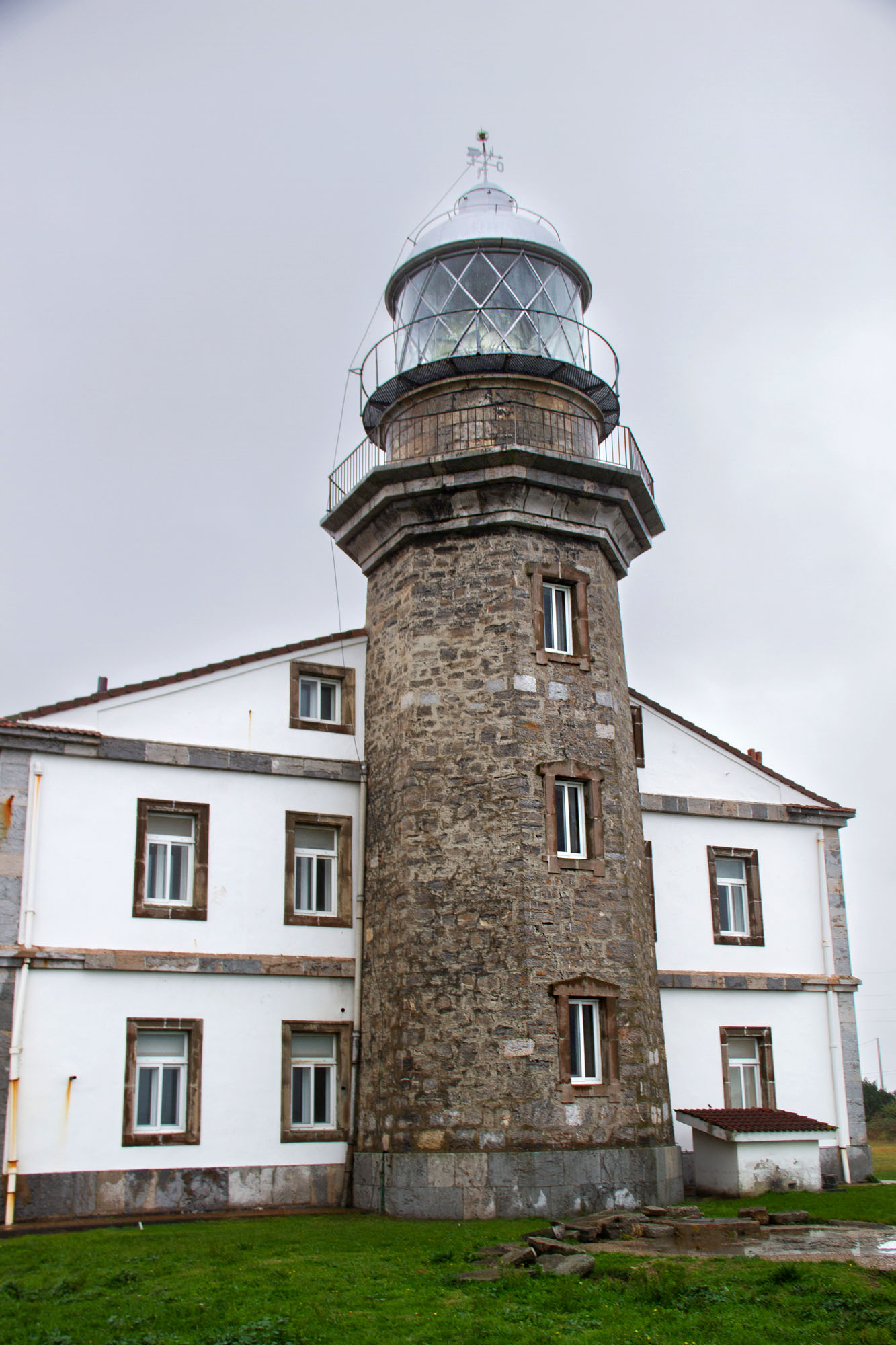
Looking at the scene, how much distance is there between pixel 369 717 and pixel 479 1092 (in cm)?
573

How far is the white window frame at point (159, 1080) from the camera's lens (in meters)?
15.0

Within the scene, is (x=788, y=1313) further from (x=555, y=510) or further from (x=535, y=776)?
(x=555, y=510)

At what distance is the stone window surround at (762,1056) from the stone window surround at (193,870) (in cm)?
841

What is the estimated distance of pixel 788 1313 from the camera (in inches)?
332

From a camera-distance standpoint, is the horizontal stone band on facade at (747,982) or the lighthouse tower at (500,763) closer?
the lighthouse tower at (500,763)

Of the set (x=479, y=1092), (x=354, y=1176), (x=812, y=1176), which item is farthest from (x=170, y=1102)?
(x=812, y=1176)

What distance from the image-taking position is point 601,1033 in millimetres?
14906

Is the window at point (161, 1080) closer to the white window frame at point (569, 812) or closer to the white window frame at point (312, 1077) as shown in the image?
the white window frame at point (312, 1077)

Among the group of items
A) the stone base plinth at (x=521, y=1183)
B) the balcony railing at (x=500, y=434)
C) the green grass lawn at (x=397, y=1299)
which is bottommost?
the green grass lawn at (x=397, y=1299)

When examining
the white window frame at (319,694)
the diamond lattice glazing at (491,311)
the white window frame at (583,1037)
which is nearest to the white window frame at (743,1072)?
the white window frame at (583,1037)

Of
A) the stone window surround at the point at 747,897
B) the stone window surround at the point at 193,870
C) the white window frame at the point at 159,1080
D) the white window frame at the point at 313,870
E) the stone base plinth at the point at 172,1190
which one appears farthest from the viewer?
the stone window surround at the point at 747,897

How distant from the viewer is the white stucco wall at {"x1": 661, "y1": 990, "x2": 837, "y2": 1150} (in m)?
18.5

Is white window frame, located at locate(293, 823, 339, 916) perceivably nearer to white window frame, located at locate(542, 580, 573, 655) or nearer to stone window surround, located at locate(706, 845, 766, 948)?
white window frame, located at locate(542, 580, 573, 655)

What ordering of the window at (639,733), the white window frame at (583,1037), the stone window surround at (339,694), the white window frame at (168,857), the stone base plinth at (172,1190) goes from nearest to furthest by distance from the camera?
the stone base plinth at (172,1190), the white window frame at (583,1037), the white window frame at (168,857), the stone window surround at (339,694), the window at (639,733)
